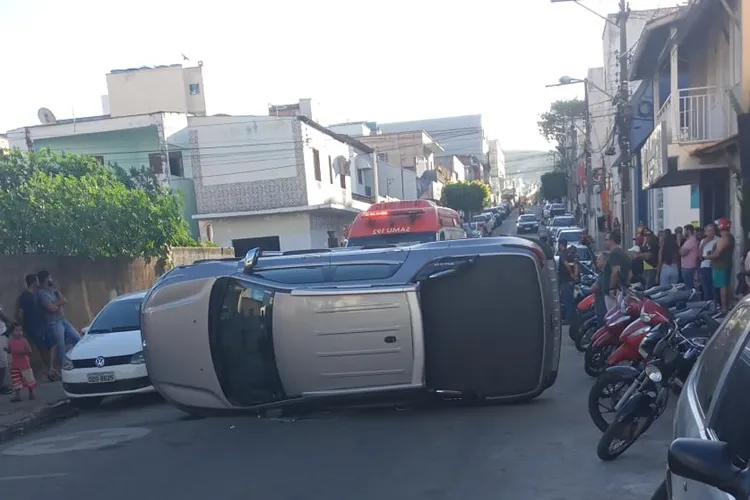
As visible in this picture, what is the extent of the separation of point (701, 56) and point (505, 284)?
14.6 m

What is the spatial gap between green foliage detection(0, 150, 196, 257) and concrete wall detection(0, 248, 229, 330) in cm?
31

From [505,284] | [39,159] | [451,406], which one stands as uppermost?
[39,159]

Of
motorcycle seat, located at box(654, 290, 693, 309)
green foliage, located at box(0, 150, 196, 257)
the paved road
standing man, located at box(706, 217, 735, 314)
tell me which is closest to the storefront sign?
standing man, located at box(706, 217, 735, 314)

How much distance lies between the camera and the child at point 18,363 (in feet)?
40.0

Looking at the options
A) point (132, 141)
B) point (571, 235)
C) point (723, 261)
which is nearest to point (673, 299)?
point (723, 261)

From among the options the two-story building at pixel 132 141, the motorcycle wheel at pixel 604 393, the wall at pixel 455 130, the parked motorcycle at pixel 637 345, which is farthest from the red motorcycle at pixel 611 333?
the wall at pixel 455 130

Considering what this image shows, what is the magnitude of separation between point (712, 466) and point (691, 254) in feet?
47.6

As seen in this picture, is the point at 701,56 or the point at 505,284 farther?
the point at 701,56

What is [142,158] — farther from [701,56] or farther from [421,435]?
[421,435]

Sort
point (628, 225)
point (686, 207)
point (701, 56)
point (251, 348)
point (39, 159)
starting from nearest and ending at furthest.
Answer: point (251, 348) → point (701, 56) → point (39, 159) → point (686, 207) → point (628, 225)

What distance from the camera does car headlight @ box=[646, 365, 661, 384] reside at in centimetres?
675

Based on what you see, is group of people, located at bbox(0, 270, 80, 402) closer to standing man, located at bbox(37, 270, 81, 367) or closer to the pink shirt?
standing man, located at bbox(37, 270, 81, 367)

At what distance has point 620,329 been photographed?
10.0 metres

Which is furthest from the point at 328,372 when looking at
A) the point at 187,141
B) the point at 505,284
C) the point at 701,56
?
the point at 187,141
